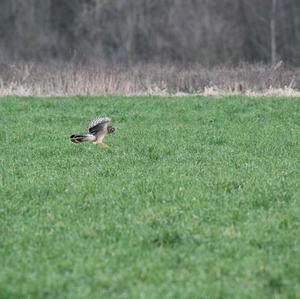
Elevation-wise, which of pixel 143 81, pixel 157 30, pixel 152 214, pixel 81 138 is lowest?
pixel 157 30

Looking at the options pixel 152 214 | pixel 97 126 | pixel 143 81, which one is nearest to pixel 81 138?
pixel 97 126

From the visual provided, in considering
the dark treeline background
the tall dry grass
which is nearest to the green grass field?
the tall dry grass

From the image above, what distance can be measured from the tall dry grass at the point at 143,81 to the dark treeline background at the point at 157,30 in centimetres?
1815

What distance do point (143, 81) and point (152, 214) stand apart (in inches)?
697

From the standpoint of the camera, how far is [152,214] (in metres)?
7.95

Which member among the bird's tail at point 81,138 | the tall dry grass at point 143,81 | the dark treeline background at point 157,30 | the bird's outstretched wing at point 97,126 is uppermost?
the bird's outstretched wing at point 97,126

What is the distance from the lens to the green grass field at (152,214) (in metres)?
6.02

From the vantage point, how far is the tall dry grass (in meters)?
23.4

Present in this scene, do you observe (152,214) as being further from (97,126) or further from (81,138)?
(97,126)

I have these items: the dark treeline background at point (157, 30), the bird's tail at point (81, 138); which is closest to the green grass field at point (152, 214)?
the bird's tail at point (81, 138)

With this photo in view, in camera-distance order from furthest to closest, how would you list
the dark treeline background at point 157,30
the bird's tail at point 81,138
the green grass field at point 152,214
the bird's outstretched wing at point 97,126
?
the dark treeline background at point 157,30
the bird's outstretched wing at point 97,126
the bird's tail at point 81,138
the green grass field at point 152,214

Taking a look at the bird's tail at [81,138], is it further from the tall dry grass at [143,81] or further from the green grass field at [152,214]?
the tall dry grass at [143,81]

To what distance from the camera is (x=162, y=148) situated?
1273cm

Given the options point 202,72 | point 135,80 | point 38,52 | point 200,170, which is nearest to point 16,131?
point 200,170
